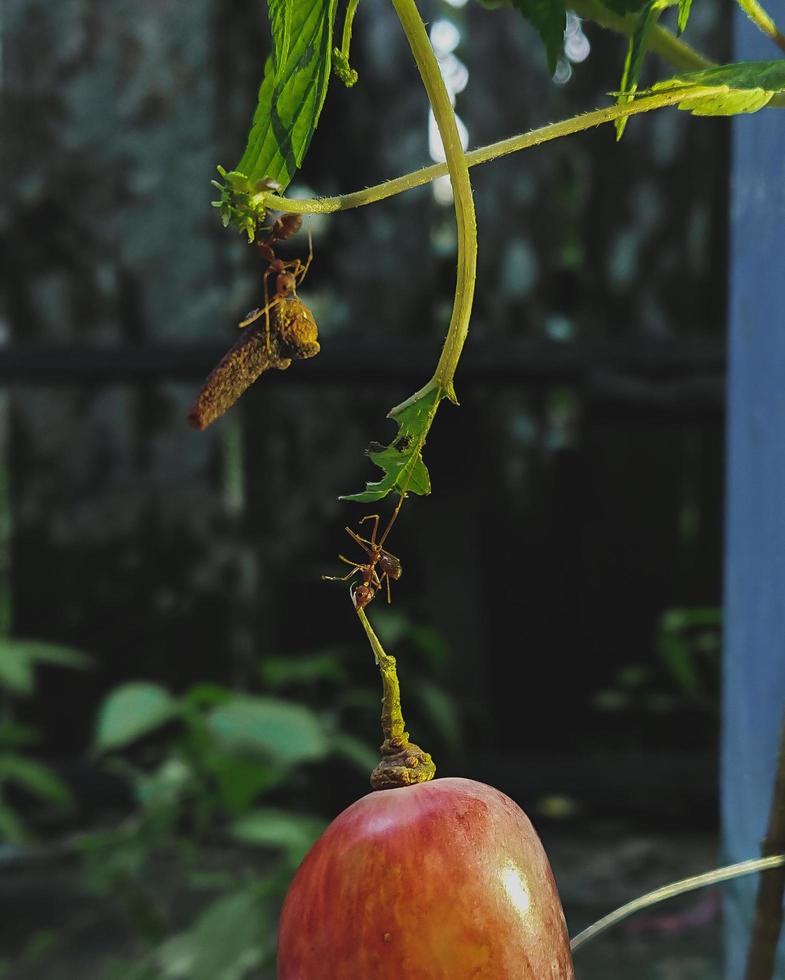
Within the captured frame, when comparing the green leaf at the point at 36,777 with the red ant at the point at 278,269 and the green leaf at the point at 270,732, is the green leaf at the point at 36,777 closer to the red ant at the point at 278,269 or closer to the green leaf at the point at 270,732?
the green leaf at the point at 270,732

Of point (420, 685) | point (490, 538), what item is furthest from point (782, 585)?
point (490, 538)

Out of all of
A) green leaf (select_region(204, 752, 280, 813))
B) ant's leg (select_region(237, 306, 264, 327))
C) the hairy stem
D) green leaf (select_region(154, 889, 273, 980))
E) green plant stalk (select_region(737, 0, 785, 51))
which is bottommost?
green leaf (select_region(154, 889, 273, 980))

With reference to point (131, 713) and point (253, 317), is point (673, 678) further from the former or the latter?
point (253, 317)

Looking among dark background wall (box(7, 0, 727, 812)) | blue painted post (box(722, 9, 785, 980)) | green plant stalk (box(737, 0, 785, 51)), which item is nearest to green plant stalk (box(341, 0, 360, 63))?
green plant stalk (box(737, 0, 785, 51))

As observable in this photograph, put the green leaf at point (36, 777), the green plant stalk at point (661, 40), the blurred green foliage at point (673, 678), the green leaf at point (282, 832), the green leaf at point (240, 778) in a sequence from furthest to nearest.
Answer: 1. the blurred green foliage at point (673, 678)
2. the green leaf at point (36, 777)
3. the green leaf at point (240, 778)
4. the green leaf at point (282, 832)
5. the green plant stalk at point (661, 40)

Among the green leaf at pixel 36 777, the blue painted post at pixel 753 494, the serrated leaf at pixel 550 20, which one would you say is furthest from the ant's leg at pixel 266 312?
the green leaf at pixel 36 777

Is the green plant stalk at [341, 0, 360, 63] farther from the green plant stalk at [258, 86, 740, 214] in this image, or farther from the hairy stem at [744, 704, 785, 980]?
the hairy stem at [744, 704, 785, 980]

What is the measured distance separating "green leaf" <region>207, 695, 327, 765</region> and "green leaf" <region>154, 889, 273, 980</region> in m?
0.14

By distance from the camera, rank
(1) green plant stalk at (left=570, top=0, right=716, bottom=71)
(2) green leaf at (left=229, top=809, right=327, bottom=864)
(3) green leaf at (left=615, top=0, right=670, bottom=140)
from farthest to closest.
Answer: (2) green leaf at (left=229, top=809, right=327, bottom=864) < (1) green plant stalk at (left=570, top=0, right=716, bottom=71) < (3) green leaf at (left=615, top=0, right=670, bottom=140)

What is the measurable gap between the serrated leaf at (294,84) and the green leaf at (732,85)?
0.29 ft

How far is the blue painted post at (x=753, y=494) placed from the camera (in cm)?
49

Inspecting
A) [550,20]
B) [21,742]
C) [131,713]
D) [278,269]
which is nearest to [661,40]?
[550,20]

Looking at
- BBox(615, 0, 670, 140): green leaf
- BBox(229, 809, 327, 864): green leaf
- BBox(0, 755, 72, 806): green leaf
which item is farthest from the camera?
BBox(0, 755, 72, 806): green leaf

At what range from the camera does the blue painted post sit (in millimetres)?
486
